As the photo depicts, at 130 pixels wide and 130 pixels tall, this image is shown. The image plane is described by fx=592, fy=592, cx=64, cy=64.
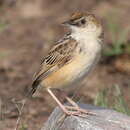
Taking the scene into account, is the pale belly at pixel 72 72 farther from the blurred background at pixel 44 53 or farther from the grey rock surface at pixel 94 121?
the blurred background at pixel 44 53

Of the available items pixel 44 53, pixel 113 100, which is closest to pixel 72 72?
pixel 113 100

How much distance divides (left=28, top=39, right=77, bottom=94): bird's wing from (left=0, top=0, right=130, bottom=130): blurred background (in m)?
0.70

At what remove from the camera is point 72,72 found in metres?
7.34

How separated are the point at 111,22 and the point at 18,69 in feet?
6.87

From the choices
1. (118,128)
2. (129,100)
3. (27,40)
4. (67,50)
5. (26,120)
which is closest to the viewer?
(118,128)

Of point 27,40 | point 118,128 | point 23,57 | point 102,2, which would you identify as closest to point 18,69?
point 23,57

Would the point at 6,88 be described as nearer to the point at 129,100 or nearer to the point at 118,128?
the point at 129,100

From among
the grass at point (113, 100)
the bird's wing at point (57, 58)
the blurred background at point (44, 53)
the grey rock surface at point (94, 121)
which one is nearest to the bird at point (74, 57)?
the bird's wing at point (57, 58)

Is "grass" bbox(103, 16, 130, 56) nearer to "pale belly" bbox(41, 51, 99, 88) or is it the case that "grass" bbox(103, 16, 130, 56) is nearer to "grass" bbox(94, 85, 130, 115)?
"grass" bbox(94, 85, 130, 115)

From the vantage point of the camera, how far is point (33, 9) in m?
13.4

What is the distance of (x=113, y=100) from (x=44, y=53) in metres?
3.32

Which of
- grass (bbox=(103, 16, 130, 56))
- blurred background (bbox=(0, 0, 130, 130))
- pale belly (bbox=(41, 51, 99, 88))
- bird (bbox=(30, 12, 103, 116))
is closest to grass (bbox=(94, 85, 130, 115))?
blurred background (bbox=(0, 0, 130, 130))

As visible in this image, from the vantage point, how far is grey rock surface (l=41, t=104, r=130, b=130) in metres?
6.77

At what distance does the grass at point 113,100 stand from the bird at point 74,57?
2.24 feet
